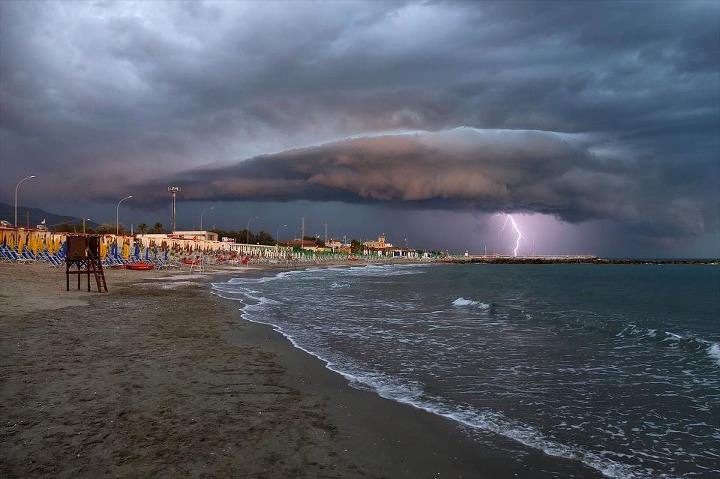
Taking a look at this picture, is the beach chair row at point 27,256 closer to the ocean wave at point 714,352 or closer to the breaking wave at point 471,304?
the breaking wave at point 471,304

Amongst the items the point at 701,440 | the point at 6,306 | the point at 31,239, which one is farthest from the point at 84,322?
the point at 31,239

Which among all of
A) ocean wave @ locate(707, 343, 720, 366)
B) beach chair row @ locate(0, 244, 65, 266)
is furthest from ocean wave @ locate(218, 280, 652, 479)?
beach chair row @ locate(0, 244, 65, 266)

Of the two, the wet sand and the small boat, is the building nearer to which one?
the small boat

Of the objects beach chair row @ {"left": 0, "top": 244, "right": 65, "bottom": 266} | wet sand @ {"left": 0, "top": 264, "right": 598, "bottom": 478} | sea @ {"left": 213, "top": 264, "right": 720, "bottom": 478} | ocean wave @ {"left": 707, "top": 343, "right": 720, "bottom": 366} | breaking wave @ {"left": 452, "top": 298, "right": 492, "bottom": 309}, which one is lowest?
breaking wave @ {"left": 452, "top": 298, "right": 492, "bottom": 309}

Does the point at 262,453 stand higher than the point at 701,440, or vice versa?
the point at 262,453

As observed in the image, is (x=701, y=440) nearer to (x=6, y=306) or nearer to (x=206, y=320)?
(x=206, y=320)

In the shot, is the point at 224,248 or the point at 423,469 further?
the point at 224,248

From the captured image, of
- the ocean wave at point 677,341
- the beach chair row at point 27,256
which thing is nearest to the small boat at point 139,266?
the beach chair row at point 27,256

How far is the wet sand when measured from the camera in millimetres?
5156

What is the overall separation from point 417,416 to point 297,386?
242 cm

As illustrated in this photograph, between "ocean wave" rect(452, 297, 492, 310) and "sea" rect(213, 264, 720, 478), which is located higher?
"sea" rect(213, 264, 720, 478)

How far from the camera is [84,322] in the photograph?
1421 centimetres

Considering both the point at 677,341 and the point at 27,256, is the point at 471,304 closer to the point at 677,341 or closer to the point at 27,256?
the point at 677,341

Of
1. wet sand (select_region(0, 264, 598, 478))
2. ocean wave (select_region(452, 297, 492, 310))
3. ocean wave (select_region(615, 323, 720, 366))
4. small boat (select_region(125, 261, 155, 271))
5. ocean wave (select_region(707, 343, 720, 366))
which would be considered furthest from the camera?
small boat (select_region(125, 261, 155, 271))
